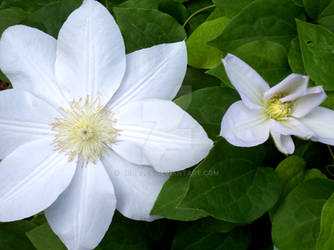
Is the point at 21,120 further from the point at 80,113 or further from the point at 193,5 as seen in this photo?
the point at 193,5

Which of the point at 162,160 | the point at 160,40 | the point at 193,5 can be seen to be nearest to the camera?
the point at 162,160

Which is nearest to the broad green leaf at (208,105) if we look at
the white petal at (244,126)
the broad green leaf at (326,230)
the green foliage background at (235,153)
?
the green foliage background at (235,153)

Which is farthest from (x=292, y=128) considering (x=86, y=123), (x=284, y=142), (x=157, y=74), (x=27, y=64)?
(x=27, y=64)

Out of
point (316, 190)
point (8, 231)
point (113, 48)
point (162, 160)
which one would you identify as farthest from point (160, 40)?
point (8, 231)

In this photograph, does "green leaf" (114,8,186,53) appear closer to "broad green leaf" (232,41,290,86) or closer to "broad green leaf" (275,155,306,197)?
"broad green leaf" (232,41,290,86)

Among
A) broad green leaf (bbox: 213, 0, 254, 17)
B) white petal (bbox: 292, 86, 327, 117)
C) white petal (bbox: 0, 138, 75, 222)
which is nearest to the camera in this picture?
white petal (bbox: 292, 86, 327, 117)

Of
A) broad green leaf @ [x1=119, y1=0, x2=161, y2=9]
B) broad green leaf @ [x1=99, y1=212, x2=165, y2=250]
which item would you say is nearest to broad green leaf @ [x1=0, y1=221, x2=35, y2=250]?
broad green leaf @ [x1=99, y1=212, x2=165, y2=250]
